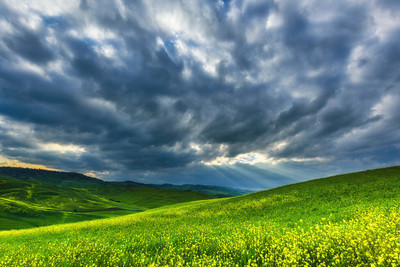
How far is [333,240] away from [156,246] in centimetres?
1012

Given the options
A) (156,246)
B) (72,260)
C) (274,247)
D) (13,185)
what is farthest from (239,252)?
(13,185)

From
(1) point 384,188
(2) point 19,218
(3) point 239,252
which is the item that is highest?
(1) point 384,188

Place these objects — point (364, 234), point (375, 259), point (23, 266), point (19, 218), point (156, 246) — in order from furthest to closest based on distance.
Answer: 1. point (19, 218)
2. point (156, 246)
3. point (23, 266)
4. point (364, 234)
5. point (375, 259)

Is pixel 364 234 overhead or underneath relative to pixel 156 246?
overhead

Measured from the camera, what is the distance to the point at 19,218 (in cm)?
5612

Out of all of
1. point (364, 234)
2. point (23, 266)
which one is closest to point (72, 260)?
point (23, 266)

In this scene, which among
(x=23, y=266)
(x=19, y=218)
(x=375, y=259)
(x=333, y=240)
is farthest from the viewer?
(x=19, y=218)

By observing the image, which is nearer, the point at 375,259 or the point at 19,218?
the point at 375,259

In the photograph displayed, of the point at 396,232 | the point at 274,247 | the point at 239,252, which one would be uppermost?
the point at 396,232

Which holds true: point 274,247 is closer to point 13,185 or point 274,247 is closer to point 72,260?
point 72,260

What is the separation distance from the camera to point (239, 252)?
29.9 feet

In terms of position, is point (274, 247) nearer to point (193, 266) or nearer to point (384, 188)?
point (193, 266)

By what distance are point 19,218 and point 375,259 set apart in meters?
79.9

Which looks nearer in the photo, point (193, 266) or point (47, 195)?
point (193, 266)
